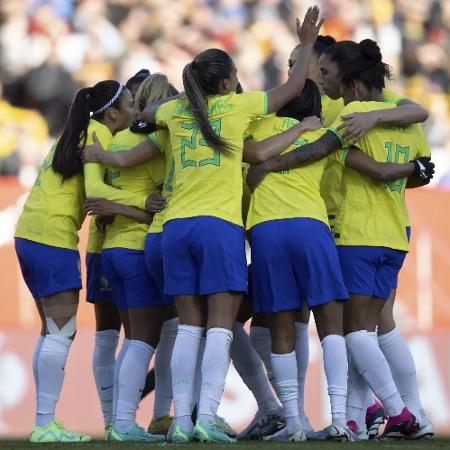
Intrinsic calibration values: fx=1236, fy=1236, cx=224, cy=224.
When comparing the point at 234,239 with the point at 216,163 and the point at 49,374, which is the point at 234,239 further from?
A: the point at 49,374

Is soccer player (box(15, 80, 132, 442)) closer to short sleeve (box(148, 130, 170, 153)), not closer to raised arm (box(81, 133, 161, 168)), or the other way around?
raised arm (box(81, 133, 161, 168))

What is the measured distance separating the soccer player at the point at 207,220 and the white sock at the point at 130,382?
1.68ft

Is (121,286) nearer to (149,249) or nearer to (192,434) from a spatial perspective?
(149,249)

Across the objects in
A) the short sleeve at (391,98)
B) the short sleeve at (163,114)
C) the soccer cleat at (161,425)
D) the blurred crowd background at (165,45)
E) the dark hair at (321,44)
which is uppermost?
the blurred crowd background at (165,45)

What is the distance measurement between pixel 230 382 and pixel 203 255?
407cm

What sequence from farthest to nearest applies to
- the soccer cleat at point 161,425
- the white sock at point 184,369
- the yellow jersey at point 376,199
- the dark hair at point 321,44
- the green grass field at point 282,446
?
the dark hair at point 321,44 → the soccer cleat at point 161,425 → the yellow jersey at point 376,199 → the white sock at point 184,369 → the green grass field at point 282,446

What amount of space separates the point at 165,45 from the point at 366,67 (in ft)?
21.5

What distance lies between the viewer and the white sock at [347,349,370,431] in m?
6.45

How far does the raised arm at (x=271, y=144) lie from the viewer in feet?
20.1

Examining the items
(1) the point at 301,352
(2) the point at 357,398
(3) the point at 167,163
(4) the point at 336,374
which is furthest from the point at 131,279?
(2) the point at 357,398

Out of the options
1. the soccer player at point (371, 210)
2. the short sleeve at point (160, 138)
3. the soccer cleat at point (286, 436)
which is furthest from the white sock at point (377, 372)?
Result: the short sleeve at point (160, 138)

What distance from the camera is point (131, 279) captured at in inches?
256

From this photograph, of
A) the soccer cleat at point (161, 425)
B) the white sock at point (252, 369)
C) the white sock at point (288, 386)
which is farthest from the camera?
the soccer cleat at point (161, 425)

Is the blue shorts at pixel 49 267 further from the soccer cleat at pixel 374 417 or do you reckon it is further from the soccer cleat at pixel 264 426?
the soccer cleat at pixel 374 417
